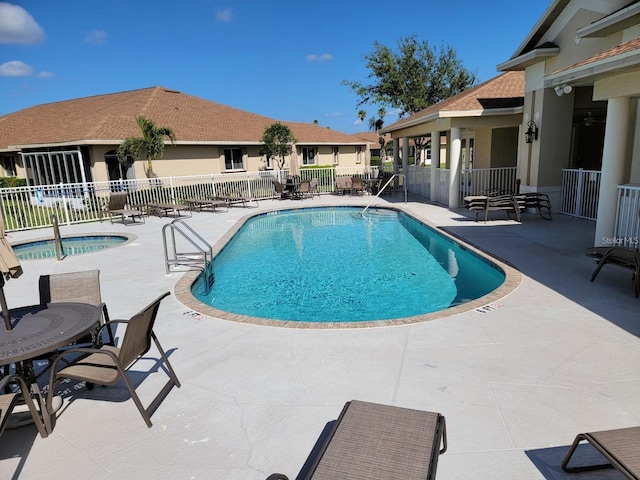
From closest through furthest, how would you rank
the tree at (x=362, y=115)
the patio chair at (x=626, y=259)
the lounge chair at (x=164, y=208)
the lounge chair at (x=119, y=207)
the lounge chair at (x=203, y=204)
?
the patio chair at (x=626, y=259) → the lounge chair at (x=119, y=207) → the lounge chair at (x=164, y=208) → the lounge chair at (x=203, y=204) → the tree at (x=362, y=115)

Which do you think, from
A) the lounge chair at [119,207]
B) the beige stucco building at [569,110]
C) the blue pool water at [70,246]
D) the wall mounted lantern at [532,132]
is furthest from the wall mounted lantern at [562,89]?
the lounge chair at [119,207]

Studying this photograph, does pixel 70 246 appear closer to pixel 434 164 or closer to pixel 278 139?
pixel 278 139

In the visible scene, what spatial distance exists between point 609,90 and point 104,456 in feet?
30.4

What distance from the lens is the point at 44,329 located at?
12.0 feet

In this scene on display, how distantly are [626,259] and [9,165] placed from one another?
114 feet

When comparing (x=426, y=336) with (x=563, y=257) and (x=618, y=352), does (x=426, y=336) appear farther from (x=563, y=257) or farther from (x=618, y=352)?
(x=563, y=257)

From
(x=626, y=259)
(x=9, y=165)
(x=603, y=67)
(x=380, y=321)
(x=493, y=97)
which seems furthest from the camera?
(x=9, y=165)

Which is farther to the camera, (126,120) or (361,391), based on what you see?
(126,120)

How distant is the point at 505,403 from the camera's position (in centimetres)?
363

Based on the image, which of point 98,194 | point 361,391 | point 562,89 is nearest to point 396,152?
point 562,89

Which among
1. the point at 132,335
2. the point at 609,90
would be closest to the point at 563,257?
the point at 609,90

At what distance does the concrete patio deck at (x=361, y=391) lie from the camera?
3076mm

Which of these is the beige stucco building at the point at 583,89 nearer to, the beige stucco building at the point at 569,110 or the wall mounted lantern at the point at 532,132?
the beige stucco building at the point at 569,110

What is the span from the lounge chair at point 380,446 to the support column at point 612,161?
7231 mm
